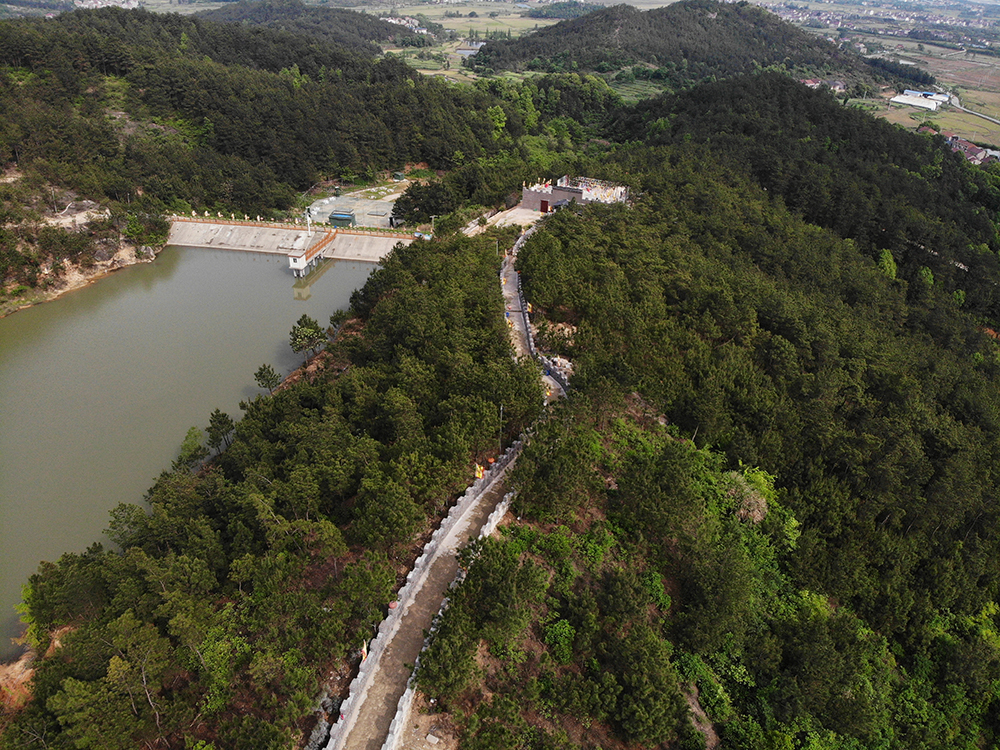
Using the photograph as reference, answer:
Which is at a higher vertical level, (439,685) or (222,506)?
(439,685)

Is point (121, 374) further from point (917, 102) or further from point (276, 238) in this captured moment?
point (917, 102)

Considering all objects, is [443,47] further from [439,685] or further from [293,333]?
[439,685]

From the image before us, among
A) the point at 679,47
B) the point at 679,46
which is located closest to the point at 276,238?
the point at 679,47

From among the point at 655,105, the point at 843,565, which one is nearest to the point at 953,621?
the point at 843,565

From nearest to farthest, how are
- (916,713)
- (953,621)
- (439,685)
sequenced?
(439,685), (916,713), (953,621)

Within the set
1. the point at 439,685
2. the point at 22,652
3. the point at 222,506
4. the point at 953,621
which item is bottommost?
the point at 953,621

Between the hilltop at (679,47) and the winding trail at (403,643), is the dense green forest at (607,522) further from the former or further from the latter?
the hilltop at (679,47)

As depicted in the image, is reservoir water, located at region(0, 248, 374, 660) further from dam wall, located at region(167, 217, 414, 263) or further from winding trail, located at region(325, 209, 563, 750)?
winding trail, located at region(325, 209, 563, 750)
